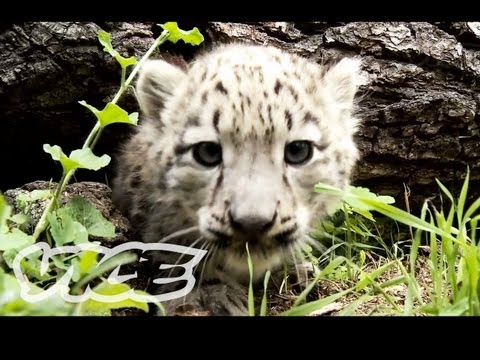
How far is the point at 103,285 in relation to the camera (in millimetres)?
2225

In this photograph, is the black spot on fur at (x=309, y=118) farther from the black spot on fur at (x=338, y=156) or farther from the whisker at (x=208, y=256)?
the whisker at (x=208, y=256)

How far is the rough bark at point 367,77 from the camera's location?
3.92 metres

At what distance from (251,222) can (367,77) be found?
1860 millimetres

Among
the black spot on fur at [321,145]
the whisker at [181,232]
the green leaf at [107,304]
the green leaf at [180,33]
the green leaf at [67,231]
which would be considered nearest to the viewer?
the green leaf at [107,304]

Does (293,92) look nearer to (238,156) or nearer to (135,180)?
(238,156)

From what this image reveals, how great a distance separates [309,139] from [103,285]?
44.5 inches

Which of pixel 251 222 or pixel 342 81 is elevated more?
pixel 342 81

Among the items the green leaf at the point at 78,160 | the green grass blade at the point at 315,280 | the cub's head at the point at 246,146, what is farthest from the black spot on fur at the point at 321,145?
the green leaf at the point at 78,160

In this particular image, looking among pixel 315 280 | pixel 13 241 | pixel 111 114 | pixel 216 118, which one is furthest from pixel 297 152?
pixel 13 241

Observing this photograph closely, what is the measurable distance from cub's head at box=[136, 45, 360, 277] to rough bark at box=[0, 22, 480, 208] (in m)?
0.72

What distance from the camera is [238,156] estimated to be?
8.94 feet

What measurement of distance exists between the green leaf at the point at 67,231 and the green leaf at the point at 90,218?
0.44 feet
